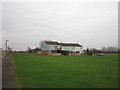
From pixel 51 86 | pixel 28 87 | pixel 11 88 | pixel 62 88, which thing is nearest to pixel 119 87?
pixel 62 88

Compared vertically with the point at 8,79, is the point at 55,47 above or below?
above

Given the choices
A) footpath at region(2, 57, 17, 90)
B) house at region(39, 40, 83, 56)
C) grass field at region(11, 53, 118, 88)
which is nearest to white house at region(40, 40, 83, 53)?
house at region(39, 40, 83, 56)

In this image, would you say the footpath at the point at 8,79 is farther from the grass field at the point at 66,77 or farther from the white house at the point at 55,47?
the white house at the point at 55,47

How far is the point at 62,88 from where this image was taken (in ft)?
17.8

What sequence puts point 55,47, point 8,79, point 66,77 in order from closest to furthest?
point 8,79
point 66,77
point 55,47

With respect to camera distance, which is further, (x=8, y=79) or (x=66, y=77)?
(x=66, y=77)

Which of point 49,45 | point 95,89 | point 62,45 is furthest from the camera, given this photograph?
point 62,45

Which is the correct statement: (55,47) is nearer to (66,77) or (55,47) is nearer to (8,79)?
(66,77)

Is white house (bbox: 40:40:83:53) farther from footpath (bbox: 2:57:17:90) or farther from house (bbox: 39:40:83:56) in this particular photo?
footpath (bbox: 2:57:17:90)

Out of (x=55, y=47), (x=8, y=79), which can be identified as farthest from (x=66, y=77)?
(x=55, y=47)

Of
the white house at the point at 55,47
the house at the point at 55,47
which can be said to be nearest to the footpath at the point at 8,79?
the house at the point at 55,47

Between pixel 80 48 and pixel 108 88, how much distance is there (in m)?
60.4

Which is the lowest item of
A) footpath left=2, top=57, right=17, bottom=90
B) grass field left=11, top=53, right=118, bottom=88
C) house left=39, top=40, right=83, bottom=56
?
grass field left=11, top=53, right=118, bottom=88

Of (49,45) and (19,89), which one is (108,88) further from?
(49,45)
